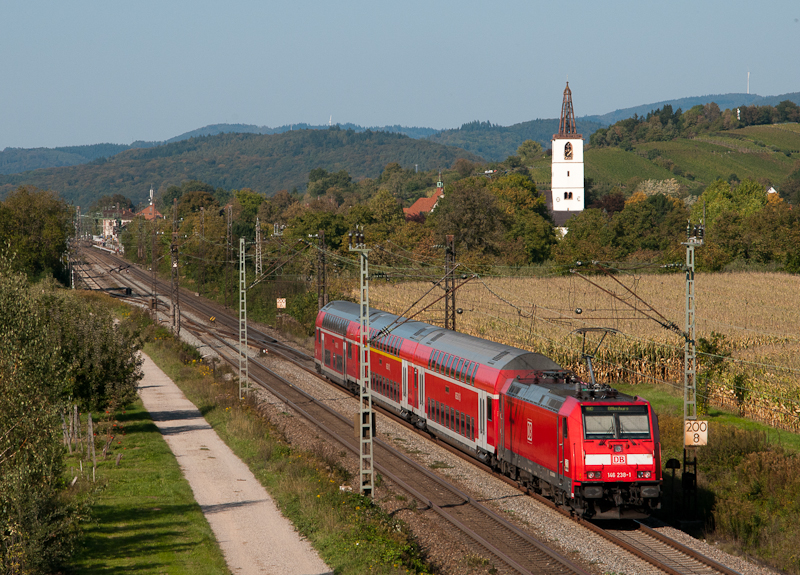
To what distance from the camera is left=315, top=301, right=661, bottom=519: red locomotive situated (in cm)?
2095

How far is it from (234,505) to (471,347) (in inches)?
402

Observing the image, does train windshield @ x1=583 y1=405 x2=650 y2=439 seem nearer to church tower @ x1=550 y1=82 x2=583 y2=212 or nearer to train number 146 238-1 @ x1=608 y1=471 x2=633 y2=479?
train number 146 238-1 @ x1=608 y1=471 x2=633 y2=479

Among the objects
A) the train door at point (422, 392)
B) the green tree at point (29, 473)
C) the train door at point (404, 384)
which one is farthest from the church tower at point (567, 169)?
the green tree at point (29, 473)

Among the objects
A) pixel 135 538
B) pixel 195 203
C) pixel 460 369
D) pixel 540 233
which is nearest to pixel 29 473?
pixel 135 538

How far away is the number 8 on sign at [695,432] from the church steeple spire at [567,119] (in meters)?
142

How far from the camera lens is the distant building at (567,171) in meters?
169

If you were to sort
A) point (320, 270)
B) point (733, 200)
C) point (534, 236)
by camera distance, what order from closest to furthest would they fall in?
point (320, 270)
point (534, 236)
point (733, 200)

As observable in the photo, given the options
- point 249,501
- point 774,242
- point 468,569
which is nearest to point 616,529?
point 468,569

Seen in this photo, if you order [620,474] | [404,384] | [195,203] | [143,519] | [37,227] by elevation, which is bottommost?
[143,519]

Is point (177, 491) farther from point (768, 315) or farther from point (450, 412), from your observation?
point (768, 315)

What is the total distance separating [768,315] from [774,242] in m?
48.7

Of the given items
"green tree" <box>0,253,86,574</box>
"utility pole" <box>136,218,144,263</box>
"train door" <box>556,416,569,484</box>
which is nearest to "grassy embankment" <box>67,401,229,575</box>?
"green tree" <box>0,253,86,574</box>

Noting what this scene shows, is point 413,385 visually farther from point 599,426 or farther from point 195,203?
point 195,203

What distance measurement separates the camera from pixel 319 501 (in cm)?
2380
